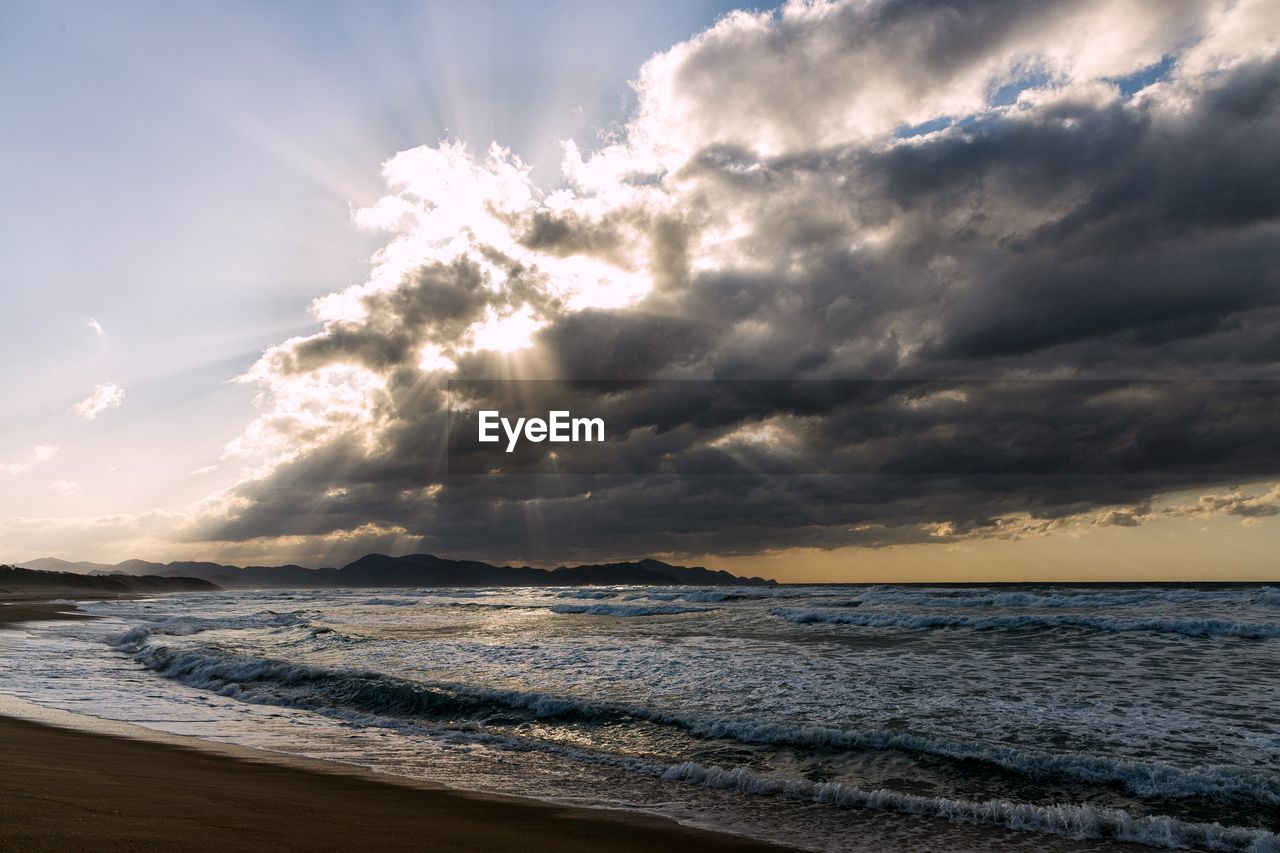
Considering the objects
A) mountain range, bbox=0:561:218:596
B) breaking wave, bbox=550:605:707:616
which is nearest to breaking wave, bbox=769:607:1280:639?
breaking wave, bbox=550:605:707:616

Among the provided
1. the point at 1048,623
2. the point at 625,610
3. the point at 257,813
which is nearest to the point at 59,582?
the point at 625,610

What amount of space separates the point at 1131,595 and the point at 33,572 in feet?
585

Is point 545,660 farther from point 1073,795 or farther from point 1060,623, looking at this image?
point 1060,623

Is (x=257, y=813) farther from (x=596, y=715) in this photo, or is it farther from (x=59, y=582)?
(x=59, y=582)

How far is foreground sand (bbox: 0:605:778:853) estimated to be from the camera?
5.61 meters

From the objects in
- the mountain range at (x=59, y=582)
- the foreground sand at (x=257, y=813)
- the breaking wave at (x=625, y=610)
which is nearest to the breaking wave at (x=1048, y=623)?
the breaking wave at (x=625, y=610)

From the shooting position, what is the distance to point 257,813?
6.84 metres

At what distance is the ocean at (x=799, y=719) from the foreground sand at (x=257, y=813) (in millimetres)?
932

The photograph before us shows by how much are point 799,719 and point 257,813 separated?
845 centimetres

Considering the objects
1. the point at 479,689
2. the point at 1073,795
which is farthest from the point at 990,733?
the point at 479,689

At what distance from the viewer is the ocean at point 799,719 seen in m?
8.13

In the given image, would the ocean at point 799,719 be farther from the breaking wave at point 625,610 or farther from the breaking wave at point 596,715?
the breaking wave at point 625,610

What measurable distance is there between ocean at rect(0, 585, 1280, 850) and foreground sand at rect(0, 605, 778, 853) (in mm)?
932

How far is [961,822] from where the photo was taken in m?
7.87
